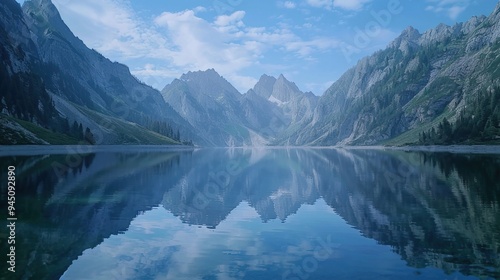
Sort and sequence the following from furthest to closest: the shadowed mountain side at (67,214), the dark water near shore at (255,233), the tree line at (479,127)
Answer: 1. the tree line at (479,127)
2. the shadowed mountain side at (67,214)
3. the dark water near shore at (255,233)

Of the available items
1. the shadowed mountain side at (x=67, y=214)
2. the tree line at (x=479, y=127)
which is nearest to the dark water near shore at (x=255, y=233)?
the shadowed mountain side at (x=67, y=214)

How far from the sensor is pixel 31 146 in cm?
12975

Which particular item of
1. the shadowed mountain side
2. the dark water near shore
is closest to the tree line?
the dark water near shore

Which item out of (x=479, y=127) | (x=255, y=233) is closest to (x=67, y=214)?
(x=255, y=233)

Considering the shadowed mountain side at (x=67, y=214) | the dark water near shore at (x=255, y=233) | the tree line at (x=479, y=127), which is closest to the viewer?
the dark water near shore at (x=255, y=233)

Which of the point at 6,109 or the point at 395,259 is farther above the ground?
the point at 6,109

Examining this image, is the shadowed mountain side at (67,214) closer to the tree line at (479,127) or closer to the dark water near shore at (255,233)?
the dark water near shore at (255,233)

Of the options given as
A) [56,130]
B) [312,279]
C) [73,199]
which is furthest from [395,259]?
[56,130]

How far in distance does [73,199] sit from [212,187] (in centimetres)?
2012

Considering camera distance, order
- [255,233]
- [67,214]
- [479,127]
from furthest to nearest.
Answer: [479,127], [67,214], [255,233]

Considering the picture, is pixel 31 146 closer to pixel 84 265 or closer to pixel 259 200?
pixel 259 200

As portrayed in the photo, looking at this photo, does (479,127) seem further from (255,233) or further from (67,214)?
(67,214)

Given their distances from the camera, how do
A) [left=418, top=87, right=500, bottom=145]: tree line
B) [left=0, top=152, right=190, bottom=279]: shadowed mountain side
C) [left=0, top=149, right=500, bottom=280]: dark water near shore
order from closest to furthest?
1. [left=0, top=149, right=500, bottom=280]: dark water near shore
2. [left=0, top=152, right=190, bottom=279]: shadowed mountain side
3. [left=418, top=87, right=500, bottom=145]: tree line

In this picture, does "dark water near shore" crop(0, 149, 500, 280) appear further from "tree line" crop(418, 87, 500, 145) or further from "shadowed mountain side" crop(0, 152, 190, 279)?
"tree line" crop(418, 87, 500, 145)
